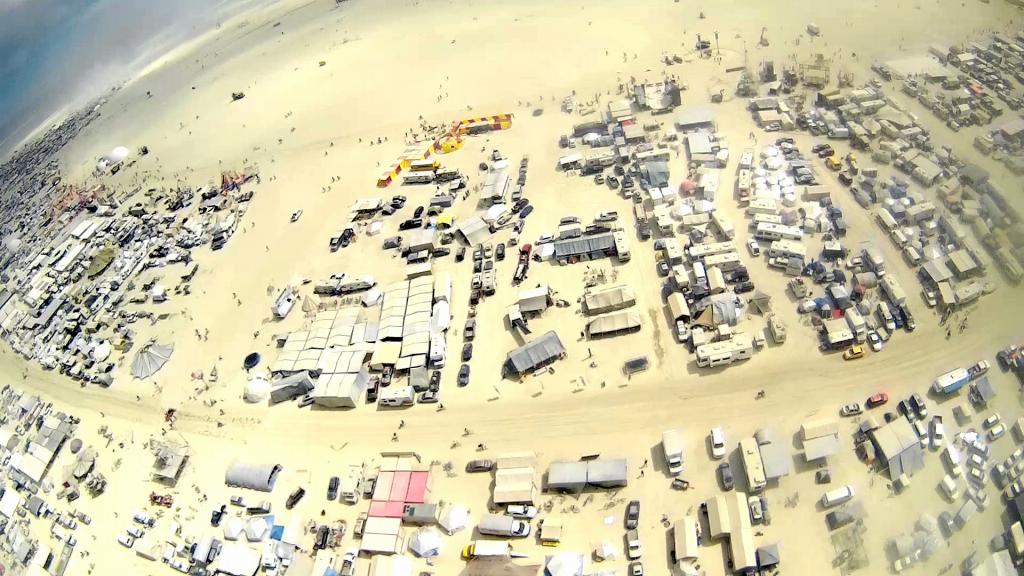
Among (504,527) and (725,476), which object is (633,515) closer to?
(725,476)

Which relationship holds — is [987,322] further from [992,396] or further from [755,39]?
[755,39]

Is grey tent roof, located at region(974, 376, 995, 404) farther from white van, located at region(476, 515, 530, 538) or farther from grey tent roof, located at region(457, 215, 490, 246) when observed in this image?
grey tent roof, located at region(457, 215, 490, 246)

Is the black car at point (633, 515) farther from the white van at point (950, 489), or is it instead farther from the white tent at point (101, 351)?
the white tent at point (101, 351)

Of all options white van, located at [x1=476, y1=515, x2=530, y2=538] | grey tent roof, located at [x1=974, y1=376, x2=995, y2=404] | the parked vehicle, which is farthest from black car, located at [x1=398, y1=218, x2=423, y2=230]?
grey tent roof, located at [x1=974, y1=376, x2=995, y2=404]

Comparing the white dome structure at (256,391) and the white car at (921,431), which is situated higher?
the white dome structure at (256,391)

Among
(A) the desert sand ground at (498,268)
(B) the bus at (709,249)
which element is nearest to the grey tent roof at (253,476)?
(A) the desert sand ground at (498,268)

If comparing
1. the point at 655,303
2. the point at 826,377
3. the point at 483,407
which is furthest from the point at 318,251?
the point at 826,377

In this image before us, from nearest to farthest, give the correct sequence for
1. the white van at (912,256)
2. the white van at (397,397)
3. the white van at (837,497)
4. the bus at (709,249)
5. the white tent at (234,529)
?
1. the white van at (837,497)
2. the white tent at (234,529)
3. the white van at (397,397)
4. the white van at (912,256)
5. the bus at (709,249)
